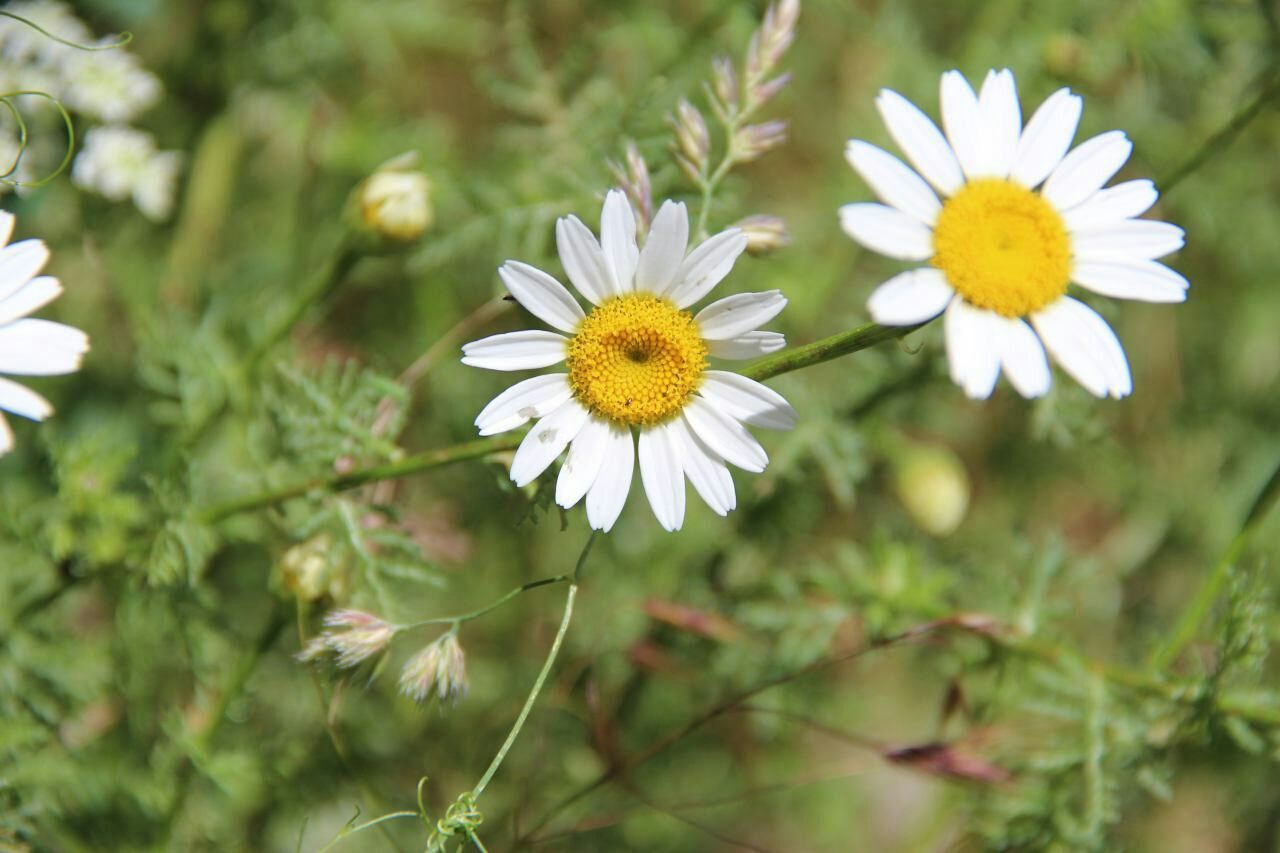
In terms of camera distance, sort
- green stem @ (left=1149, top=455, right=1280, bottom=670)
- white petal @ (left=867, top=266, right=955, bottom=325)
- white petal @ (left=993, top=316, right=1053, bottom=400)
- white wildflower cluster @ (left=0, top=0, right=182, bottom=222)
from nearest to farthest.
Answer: white petal @ (left=867, top=266, right=955, bottom=325) → white petal @ (left=993, top=316, right=1053, bottom=400) → green stem @ (left=1149, top=455, right=1280, bottom=670) → white wildflower cluster @ (left=0, top=0, right=182, bottom=222)

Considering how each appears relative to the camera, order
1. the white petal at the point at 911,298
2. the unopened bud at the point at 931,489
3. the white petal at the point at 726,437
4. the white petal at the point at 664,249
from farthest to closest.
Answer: the unopened bud at the point at 931,489, the white petal at the point at 726,437, the white petal at the point at 664,249, the white petal at the point at 911,298

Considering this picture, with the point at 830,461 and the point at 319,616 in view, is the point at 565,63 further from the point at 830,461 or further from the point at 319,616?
the point at 319,616

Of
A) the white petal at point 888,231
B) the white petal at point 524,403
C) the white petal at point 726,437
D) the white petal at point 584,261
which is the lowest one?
the white petal at point 524,403

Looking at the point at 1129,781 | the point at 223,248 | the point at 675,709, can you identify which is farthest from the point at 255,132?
the point at 1129,781

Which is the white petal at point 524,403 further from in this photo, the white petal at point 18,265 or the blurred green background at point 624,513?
the white petal at point 18,265

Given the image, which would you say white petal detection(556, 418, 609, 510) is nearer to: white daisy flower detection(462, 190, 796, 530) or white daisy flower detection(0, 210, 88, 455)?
white daisy flower detection(462, 190, 796, 530)

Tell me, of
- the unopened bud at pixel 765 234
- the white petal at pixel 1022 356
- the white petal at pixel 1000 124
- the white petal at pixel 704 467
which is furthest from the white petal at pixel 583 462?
the white petal at pixel 1000 124

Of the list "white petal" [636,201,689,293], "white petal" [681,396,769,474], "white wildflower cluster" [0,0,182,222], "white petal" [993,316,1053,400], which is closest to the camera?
"white petal" [993,316,1053,400]

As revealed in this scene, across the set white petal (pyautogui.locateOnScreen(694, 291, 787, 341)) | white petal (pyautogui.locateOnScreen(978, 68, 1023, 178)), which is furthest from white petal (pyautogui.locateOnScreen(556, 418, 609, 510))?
white petal (pyautogui.locateOnScreen(978, 68, 1023, 178))

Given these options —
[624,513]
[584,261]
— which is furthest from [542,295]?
[624,513]
